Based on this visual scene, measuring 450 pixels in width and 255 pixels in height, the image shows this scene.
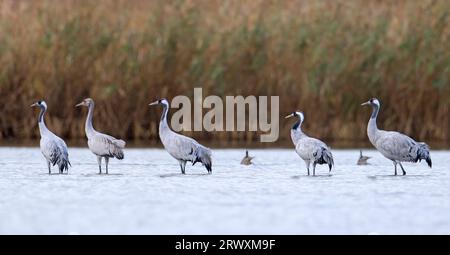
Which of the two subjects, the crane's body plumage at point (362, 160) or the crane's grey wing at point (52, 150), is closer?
the crane's grey wing at point (52, 150)

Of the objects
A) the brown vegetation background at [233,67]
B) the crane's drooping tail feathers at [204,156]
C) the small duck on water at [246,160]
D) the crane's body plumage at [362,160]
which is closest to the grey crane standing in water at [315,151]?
the crane's drooping tail feathers at [204,156]

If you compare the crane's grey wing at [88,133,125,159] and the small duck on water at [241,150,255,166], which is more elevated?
the crane's grey wing at [88,133,125,159]

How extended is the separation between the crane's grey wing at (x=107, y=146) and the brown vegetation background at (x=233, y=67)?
4525 millimetres

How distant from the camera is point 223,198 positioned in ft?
37.9

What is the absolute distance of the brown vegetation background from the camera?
18797mm

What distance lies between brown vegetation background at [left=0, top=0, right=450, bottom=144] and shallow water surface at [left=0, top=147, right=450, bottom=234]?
2.53 metres

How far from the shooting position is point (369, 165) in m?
15.8

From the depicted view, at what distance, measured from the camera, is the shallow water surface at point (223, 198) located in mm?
9664

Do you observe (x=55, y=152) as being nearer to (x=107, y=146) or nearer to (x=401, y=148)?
(x=107, y=146)

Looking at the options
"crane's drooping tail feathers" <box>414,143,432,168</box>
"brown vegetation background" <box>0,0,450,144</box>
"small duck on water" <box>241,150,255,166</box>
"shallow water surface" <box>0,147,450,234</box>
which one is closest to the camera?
"shallow water surface" <box>0,147,450,234</box>

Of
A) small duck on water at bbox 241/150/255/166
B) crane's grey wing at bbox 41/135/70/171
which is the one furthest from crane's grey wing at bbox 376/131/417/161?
crane's grey wing at bbox 41/135/70/171

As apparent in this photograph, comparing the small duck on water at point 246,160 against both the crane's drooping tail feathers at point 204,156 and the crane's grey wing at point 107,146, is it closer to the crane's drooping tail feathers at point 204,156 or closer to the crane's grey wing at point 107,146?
the crane's drooping tail feathers at point 204,156

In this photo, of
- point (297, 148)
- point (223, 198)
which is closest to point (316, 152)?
point (297, 148)

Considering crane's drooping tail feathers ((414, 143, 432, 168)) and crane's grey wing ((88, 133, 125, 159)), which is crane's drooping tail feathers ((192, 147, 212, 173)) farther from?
crane's drooping tail feathers ((414, 143, 432, 168))
